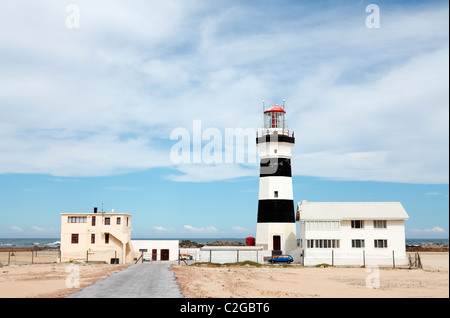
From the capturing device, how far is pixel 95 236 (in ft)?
190

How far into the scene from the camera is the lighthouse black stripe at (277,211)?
54.8m

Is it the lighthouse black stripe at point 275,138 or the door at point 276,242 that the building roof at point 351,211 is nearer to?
the door at point 276,242

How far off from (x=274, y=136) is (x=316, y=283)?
23898 millimetres

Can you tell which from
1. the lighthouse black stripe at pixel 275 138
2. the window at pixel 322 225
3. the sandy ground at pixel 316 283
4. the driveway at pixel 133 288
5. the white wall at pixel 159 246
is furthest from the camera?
the white wall at pixel 159 246

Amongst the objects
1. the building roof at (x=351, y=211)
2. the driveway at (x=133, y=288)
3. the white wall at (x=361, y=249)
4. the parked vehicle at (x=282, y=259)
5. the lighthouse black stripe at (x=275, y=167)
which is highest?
the lighthouse black stripe at (x=275, y=167)

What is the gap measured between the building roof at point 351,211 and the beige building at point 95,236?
2142cm

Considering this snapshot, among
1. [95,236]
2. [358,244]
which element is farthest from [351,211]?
[95,236]

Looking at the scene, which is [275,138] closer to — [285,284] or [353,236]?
[353,236]

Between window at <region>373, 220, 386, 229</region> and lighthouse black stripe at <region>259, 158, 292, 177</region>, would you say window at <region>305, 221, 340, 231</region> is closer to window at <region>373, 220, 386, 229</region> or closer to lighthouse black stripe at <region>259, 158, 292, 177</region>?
window at <region>373, 220, 386, 229</region>

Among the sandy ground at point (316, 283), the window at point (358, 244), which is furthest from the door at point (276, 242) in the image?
the window at point (358, 244)

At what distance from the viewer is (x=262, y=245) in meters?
55.1

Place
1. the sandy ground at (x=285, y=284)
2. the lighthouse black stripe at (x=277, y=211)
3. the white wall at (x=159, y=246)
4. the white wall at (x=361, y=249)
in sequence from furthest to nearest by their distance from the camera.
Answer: the white wall at (x=159, y=246), the lighthouse black stripe at (x=277, y=211), the white wall at (x=361, y=249), the sandy ground at (x=285, y=284)

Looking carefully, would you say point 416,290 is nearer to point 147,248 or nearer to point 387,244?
point 387,244

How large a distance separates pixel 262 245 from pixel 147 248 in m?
15.0
